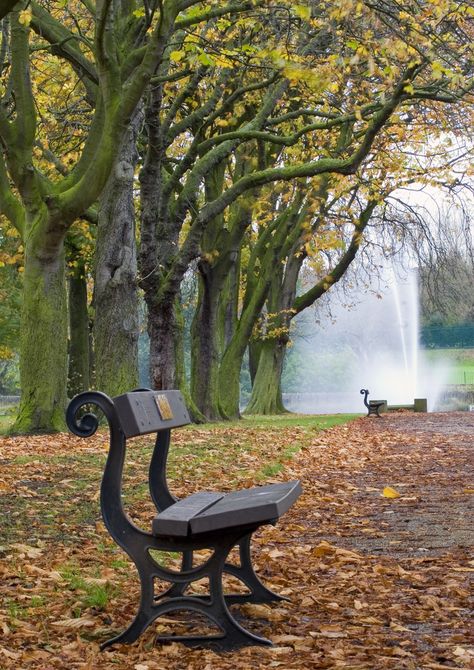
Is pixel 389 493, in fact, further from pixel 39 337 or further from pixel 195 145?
pixel 195 145

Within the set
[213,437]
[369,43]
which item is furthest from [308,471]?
[369,43]

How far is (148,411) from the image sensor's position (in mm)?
5398

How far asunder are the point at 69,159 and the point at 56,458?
45.8 feet

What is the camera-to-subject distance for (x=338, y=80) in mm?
20000

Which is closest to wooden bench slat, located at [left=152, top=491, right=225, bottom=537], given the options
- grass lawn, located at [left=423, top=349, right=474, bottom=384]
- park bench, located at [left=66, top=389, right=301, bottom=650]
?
park bench, located at [left=66, top=389, right=301, bottom=650]

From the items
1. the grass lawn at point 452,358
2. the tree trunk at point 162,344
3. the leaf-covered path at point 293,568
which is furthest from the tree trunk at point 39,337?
Result: the grass lawn at point 452,358

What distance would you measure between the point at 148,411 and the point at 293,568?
1.66 m

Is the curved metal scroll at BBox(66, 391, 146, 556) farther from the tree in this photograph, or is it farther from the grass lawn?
the grass lawn

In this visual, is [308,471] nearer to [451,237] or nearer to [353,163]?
[353,163]

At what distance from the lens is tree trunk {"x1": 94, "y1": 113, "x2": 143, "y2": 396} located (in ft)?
57.2

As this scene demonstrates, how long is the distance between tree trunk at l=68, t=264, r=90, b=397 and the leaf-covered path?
51.7ft

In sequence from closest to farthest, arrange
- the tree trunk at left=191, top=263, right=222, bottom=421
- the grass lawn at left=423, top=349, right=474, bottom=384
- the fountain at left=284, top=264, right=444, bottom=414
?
1. the tree trunk at left=191, top=263, right=222, bottom=421
2. the fountain at left=284, top=264, right=444, bottom=414
3. the grass lawn at left=423, top=349, right=474, bottom=384

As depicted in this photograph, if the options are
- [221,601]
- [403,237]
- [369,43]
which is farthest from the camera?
[403,237]

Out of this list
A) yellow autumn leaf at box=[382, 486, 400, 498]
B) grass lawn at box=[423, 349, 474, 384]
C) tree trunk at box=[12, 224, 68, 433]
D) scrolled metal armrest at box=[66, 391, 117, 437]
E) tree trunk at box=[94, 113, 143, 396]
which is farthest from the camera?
grass lawn at box=[423, 349, 474, 384]
